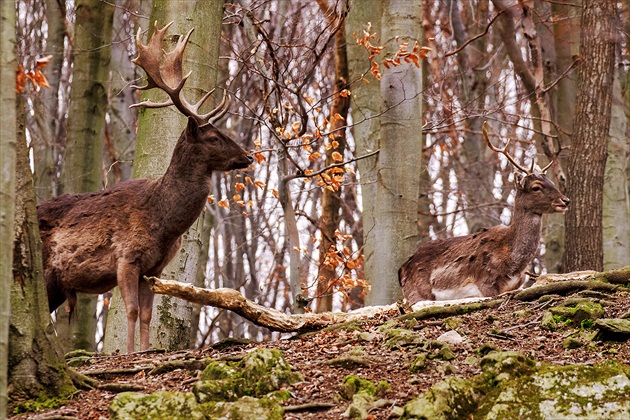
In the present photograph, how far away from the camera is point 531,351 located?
6.38 meters

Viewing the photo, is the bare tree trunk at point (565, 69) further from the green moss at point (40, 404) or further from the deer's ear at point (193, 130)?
the green moss at point (40, 404)

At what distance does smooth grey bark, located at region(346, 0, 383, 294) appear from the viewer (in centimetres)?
1296

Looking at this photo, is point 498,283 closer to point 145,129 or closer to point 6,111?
point 145,129

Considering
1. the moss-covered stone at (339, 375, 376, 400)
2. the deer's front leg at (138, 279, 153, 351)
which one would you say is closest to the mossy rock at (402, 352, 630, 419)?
the moss-covered stone at (339, 375, 376, 400)

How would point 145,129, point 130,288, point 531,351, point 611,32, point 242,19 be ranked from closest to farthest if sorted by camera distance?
1. point 531,351
2. point 130,288
3. point 145,129
4. point 242,19
5. point 611,32

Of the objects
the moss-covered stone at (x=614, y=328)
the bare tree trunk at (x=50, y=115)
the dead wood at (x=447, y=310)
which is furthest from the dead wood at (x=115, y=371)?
the bare tree trunk at (x=50, y=115)

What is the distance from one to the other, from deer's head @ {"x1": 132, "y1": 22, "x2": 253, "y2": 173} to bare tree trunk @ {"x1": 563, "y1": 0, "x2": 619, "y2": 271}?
478 cm

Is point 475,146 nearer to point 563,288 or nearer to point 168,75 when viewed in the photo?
point 168,75

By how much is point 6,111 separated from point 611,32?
32.8 ft

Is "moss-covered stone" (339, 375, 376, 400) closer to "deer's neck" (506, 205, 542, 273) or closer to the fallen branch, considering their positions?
the fallen branch

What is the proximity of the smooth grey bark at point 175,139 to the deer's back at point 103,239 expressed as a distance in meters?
0.51

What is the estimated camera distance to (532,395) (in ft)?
17.3

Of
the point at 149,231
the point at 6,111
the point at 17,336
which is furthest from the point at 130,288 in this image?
the point at 6,111

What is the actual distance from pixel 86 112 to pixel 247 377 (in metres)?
9.62
